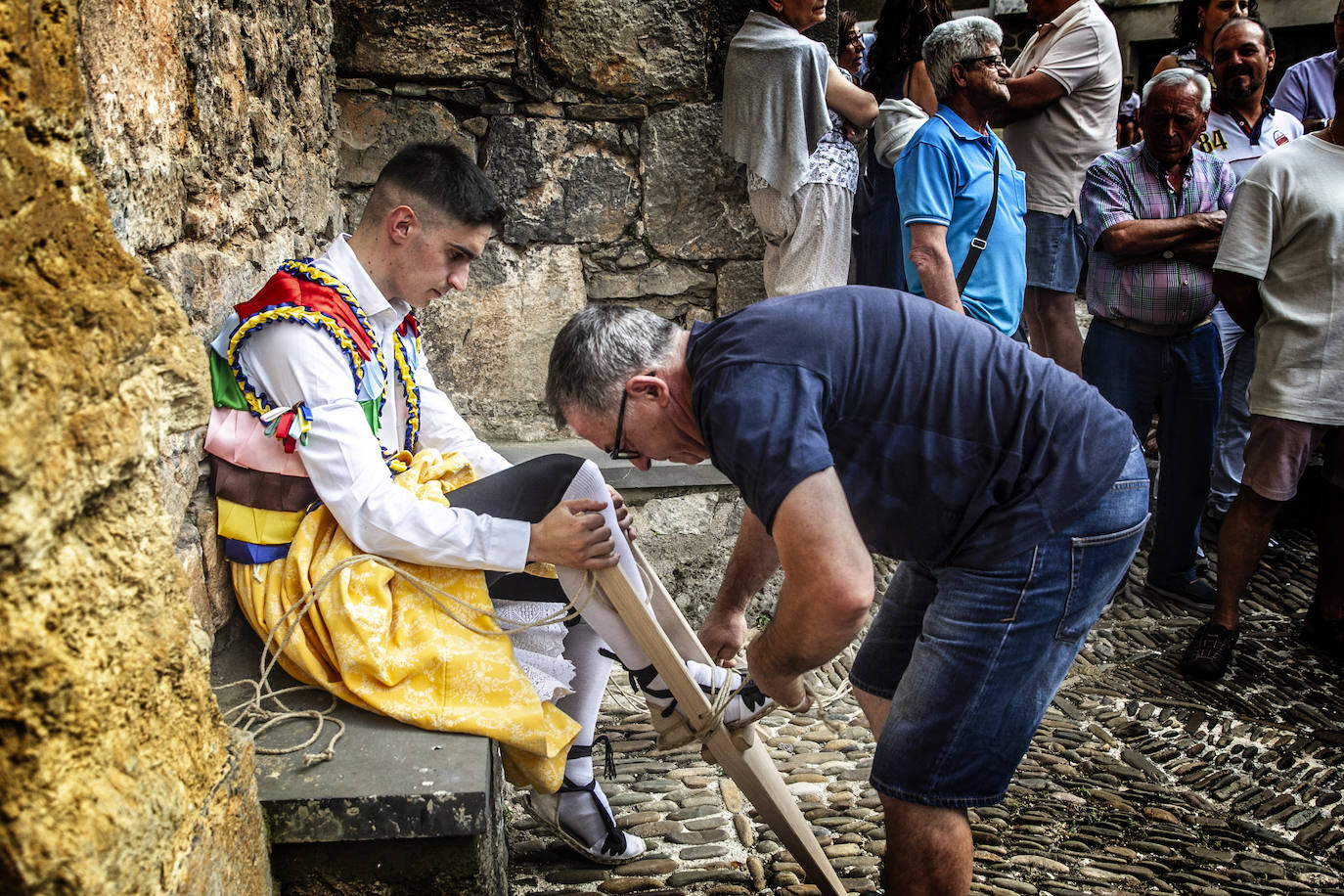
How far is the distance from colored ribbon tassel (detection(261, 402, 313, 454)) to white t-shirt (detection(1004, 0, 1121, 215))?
346 centimetres

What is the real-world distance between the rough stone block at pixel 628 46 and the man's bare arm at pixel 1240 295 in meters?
2.20

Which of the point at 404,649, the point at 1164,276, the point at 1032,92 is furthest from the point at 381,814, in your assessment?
the point at 1032,92

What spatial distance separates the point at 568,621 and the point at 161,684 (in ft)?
4.55

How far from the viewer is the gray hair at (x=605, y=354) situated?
2.03 metres

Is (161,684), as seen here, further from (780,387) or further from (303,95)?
(303,95)

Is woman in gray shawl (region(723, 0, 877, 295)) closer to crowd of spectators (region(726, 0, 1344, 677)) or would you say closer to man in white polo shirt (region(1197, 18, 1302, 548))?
crowd of spectators (region(726, 0, 1344, 677))

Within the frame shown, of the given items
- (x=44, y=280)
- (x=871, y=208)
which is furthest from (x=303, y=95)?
(x=44, y=280)

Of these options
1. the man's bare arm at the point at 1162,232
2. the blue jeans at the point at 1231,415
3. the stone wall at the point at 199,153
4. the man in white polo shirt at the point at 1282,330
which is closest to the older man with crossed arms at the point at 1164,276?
the man's bare arm at the point at 1162,232

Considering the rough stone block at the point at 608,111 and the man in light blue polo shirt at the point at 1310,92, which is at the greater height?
the man in light blue polo shirt at the point at 1310,92

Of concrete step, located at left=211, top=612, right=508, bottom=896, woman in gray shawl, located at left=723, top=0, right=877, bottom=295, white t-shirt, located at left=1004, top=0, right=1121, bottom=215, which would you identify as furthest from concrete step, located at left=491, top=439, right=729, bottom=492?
concrete step, located at left=211, top=612, right=508, bottom=896

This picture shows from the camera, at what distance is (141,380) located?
1396 millimetres

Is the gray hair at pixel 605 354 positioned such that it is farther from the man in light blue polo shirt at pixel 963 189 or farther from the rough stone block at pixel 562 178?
the rough stone block at pixel 562 178

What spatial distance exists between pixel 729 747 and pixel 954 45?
8.57 feet

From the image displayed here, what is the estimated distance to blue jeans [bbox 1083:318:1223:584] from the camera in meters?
4.46
